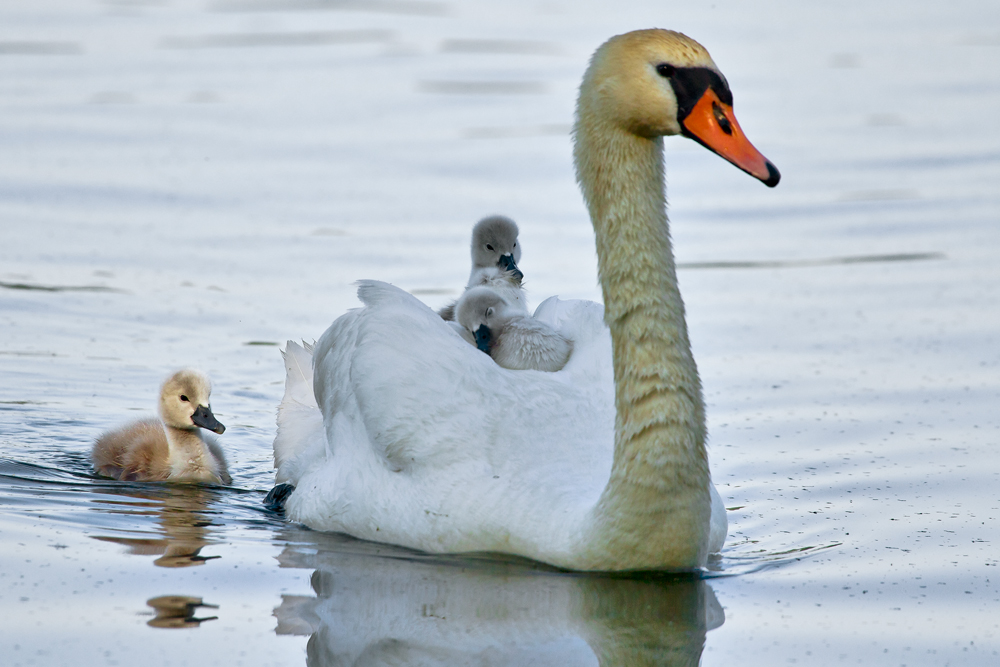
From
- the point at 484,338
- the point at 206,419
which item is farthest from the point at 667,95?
the point at 206,419

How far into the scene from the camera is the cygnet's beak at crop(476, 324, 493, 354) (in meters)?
7.41

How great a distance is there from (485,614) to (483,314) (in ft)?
7.45

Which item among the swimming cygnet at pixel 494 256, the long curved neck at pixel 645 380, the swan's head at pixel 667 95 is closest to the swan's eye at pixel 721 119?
the swan's head at pixel 667 95

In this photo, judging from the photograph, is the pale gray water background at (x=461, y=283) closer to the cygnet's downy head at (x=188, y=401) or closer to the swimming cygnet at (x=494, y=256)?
the cygnet's downy head at (x=188, y=401)

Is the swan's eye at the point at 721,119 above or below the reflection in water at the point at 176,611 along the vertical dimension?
above

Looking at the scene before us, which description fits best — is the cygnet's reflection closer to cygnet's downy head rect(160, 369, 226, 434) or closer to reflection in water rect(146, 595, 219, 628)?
reflection in water rect(146, 595, 219, 628)

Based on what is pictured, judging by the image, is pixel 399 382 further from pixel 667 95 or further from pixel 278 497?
pixel 667 95

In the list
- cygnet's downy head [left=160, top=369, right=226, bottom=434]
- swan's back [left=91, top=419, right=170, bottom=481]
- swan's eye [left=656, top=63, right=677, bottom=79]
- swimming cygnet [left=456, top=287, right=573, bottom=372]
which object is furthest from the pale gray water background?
swan's eye [left=656, top=63, right=677, bottom=79]

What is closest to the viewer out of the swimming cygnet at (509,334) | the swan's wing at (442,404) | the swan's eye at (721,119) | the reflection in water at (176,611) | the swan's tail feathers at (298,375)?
the reflection in water at (176,611)

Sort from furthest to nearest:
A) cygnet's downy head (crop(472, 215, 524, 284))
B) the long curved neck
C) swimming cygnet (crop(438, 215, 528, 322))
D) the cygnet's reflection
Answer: cygnet's downy head (crop(472, 215, 524, 284)), swimming cygnet (crop(438, 215, 528, 322)), the long curved neck, the cygnet's reflection

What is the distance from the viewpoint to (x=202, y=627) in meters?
5.37

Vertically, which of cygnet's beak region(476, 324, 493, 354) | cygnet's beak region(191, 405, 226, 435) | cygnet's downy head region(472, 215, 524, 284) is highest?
cygnet's downy head region(472, 215, 524, 284)

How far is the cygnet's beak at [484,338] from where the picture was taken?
741 cm

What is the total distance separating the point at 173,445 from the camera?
7.70 meters
